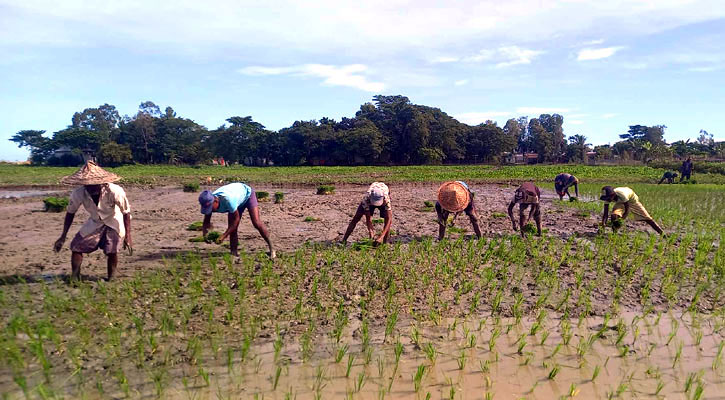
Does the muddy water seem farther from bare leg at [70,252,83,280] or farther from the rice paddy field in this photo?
bare leg at [70,252,83,280]

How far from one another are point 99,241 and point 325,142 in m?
42.2

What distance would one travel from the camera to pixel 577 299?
512 cm

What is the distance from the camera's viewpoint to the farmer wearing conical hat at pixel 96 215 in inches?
199

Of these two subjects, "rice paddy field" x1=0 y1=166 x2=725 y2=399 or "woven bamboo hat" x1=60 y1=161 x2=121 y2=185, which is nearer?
"rice paddy field" x1=0 y1=166 x2=725 y2=399

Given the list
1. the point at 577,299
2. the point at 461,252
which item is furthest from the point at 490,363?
the point at 461,252

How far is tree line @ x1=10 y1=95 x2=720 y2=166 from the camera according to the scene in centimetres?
4625

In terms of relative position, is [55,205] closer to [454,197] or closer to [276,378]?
[454,197]

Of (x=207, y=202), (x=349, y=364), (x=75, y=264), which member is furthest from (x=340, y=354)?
(x=75, y=264)

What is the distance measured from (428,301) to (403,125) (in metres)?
45.1

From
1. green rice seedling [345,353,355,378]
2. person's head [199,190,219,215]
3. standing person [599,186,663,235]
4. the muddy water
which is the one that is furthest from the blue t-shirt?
Result: standing person [599,186,663,235]

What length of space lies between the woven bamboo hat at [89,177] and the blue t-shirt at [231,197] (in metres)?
1.25

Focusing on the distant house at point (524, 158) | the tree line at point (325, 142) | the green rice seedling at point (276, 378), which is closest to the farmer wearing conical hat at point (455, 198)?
the green rice seedling at point (276, 378)

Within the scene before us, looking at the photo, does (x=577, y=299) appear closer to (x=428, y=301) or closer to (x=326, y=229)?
(x=428, y=301)

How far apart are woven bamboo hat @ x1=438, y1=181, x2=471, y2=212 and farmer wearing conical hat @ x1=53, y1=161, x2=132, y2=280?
15.1 ft
